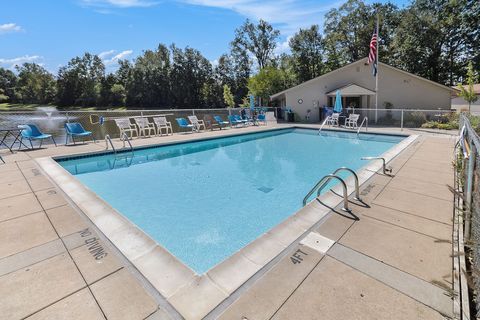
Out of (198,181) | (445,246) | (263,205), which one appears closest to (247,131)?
(198,181)

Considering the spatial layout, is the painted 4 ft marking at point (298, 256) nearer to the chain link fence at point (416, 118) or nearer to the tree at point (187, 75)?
the chain link fence at point (416, 118)

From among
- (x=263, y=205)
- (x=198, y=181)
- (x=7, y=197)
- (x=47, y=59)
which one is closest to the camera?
(x=7, y=197)

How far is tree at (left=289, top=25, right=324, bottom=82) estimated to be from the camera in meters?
33.0

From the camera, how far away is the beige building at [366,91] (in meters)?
15.0

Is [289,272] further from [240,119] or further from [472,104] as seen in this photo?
[472,104]

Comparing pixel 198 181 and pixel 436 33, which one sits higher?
pixel 436 33

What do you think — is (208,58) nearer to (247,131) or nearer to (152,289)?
(247,131)

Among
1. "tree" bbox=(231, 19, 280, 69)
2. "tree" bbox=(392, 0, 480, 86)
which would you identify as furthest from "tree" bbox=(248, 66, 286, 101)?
"tree" bbox=(231, 19, 280, 69)

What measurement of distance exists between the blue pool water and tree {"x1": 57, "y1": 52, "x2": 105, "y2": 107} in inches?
2131

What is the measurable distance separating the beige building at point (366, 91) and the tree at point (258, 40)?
25.2m

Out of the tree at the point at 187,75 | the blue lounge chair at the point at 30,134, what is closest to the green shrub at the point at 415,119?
the blue lounge chair at the point at 30,134

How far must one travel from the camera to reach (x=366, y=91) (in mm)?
15562

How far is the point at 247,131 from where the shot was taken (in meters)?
13.3

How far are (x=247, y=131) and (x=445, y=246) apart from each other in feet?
35.8
